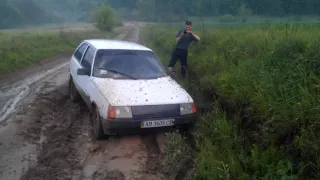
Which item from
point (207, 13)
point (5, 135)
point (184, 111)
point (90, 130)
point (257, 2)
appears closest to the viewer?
point (184, 111)

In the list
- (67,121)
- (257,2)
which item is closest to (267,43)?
(67,121)

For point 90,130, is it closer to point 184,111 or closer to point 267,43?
point 184,111

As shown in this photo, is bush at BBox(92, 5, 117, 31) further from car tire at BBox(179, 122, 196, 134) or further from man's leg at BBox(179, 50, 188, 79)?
car tire at BBox(179, 122, 196, 134)

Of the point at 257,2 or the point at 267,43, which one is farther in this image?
the point at 257,2

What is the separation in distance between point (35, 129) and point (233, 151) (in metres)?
3.79

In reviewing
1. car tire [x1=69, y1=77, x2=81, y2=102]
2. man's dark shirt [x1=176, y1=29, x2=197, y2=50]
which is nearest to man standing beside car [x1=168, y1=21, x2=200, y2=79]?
man's dark shirt [x1=176, y1=29, x2=197, y2=50]

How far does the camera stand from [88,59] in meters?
7.01

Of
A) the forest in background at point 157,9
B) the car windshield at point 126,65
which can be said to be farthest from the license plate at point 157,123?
the forest in background at point 157,9

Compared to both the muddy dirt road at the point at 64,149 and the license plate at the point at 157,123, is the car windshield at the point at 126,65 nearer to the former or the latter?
the muddy dirt road at the point at 64,149

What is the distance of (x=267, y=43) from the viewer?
6.84 meters

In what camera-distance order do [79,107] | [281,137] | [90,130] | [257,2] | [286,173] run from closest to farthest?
1. [286,173]
2. [281,137]
3. [90,130]
4. [79,107]
5. [257,2]

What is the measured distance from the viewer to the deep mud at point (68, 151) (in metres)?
4.40

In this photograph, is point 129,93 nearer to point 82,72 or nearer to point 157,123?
point 157,123

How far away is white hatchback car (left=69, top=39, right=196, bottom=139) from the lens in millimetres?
5078
